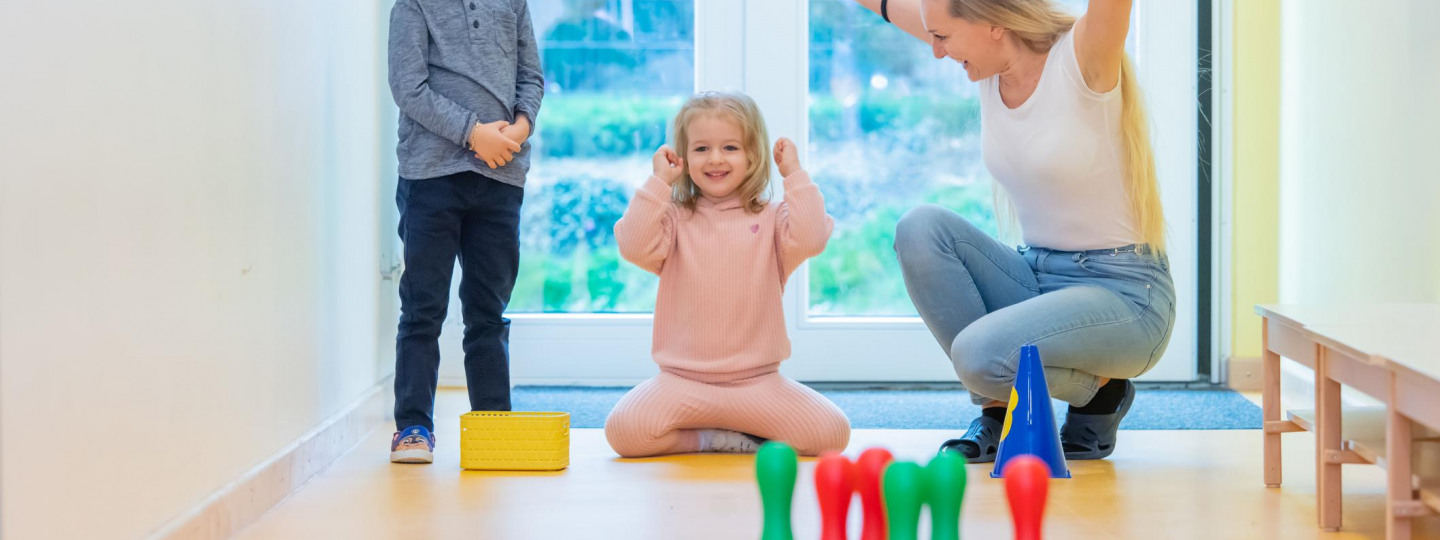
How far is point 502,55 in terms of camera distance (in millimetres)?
1993

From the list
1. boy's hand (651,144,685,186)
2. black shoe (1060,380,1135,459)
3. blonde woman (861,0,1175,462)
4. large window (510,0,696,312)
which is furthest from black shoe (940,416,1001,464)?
large window (510,0,696,312)

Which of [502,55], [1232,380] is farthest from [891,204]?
[502,55]

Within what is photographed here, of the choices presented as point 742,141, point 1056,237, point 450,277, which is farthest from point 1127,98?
point 450,277

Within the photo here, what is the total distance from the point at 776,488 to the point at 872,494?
0.08 meters

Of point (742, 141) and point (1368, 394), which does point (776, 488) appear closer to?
point (1368, 394)

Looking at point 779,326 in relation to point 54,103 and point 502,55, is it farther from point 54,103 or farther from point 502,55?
point 54,103

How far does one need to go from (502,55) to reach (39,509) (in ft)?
3.68

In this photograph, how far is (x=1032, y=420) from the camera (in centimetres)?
167

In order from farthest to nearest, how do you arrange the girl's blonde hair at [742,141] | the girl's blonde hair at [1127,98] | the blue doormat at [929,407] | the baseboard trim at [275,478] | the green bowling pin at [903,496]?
the blue doormat at [929,407] → the girl's blonde hair at [742,141] → the girl's blonde hair at [1127,98] → the baseboard trim at [275,478] → the green bowling pin at [903,496]

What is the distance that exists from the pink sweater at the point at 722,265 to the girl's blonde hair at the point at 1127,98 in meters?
0.39

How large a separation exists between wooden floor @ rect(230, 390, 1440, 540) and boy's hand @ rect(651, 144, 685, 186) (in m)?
0.44

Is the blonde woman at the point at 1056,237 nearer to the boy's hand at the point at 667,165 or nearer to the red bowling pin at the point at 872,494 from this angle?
the boy's hand at the point at 667,165

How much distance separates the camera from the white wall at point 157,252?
103 cm

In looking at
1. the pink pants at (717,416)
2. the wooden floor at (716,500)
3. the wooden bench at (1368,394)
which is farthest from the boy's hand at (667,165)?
the wooden bench at (1368,394)
